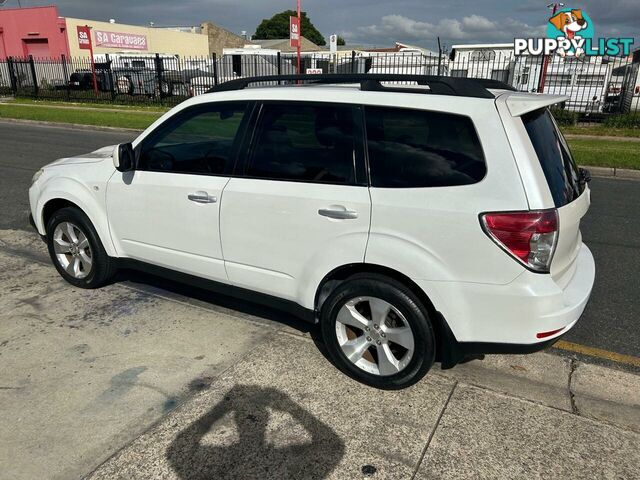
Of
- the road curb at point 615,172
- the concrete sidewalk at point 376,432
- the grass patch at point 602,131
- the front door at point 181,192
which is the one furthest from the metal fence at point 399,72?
the concrete sidewalk at point 376,432

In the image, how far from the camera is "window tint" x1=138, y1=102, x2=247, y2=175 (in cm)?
355

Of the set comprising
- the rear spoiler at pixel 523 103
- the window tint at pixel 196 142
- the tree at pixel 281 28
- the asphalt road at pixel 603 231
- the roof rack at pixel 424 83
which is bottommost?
the asphalt road at pixel 603 231

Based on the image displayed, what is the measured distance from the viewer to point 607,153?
11.3m

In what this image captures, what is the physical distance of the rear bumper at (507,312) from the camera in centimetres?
263

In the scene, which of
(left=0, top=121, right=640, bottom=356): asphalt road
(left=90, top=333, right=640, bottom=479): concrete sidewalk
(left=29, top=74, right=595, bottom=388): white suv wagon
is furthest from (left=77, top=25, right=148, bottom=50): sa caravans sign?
(left=90, top=333, right=640, bottom=479): concrete sidewalk

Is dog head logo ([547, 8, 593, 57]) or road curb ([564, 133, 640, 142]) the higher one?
dog head logo ([547, 8, 593, 57])

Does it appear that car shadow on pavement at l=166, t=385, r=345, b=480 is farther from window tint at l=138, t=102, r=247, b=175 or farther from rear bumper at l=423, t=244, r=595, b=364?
window tint at l=138, t=102, r=247, b=175

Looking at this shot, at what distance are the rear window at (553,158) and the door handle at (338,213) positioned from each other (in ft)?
3.43

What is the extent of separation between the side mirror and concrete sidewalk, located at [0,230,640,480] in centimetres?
118

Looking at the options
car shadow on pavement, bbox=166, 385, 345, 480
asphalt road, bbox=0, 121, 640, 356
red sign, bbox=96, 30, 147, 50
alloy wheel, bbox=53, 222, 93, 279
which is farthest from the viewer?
red sign, bbox=96, 30, 147, 50

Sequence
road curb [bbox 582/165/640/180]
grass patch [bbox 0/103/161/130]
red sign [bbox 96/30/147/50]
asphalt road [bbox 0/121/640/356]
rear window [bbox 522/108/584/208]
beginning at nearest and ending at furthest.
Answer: rear window [bbox 522/108/584/208]
asphalt road [bbox 0/121/640/356]
road curb [bbox 582/165/640/180]
grass patch [bbox 0/103/161/130]
red sign [bbox 96/30/147/50]

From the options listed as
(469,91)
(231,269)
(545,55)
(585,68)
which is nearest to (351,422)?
(231,269)

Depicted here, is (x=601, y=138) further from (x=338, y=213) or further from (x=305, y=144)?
(x=338, y=213)

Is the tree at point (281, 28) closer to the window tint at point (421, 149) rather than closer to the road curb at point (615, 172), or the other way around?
the road curb at point (615, 172)
